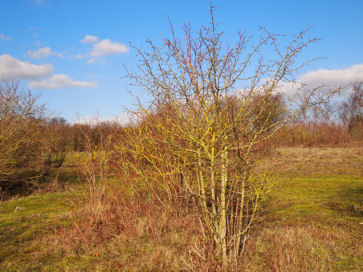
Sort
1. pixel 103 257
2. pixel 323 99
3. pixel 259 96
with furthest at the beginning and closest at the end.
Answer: pixel 103 257 → pixel 259 96 → pixel 323 99

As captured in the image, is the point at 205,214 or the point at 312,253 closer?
the point at 205,214

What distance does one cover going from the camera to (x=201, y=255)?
3264 millimetres

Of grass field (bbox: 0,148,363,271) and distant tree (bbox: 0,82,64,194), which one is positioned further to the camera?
distant tree (bbox: 0,82,64,194)

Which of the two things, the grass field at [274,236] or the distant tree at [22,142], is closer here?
the grass field at [274,236]

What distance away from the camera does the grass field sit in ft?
11.7

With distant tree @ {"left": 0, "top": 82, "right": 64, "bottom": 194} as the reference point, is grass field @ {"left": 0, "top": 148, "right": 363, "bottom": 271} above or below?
below

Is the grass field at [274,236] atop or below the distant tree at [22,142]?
below

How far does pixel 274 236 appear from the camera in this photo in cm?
430

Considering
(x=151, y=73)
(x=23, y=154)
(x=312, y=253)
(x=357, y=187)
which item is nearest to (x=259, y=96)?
(x=151, y=73)

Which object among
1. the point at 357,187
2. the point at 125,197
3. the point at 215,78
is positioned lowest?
the point at 357,187

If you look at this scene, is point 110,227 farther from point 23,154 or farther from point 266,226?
point 23,154

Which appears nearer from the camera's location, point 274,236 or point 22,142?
point 274,236

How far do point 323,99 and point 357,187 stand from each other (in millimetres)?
7300

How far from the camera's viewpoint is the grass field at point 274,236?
356 centimetres
